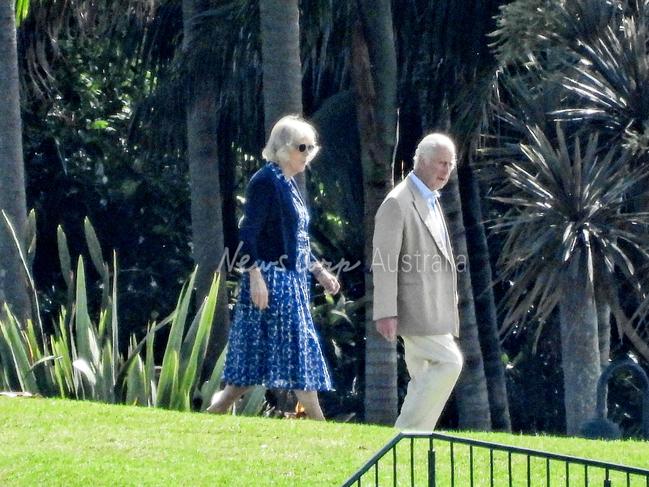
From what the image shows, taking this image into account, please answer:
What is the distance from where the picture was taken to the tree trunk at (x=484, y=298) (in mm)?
15383

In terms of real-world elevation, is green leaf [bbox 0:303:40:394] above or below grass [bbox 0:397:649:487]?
above

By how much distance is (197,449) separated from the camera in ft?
23.6

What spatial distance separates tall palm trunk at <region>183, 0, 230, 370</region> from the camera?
47.0ft

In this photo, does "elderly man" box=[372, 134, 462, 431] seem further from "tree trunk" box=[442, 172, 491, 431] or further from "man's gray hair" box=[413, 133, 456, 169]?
"tree trunk" box=[442, 172, 491, 431]

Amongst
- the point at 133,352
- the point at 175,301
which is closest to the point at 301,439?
the point at 133,352

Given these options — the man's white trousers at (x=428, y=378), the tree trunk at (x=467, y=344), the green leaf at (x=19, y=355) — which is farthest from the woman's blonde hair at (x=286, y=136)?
the tree trunk at (x=467, y=344)

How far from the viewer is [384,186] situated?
1266 cm

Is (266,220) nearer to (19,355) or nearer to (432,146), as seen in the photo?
(432,146)

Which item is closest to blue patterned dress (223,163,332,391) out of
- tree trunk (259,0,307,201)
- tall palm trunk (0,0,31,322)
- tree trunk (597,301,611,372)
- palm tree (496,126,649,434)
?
tree trunk (259,0,307,201)

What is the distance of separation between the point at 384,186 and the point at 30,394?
4.13 meters

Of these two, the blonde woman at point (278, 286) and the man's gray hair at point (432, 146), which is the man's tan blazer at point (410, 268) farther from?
the blonde woman at point (278, 286)

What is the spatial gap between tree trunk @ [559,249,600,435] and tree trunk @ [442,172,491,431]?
235 centimetres

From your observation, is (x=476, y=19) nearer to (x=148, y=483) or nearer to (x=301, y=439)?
(x=301, y=439)

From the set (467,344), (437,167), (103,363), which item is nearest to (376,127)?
(467,344)
